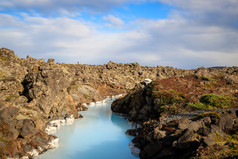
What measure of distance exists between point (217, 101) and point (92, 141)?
74.6ft

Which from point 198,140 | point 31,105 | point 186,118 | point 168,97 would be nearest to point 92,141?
point 31,105

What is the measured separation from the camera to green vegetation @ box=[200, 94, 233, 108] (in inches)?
1266

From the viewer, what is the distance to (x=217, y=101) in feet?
108

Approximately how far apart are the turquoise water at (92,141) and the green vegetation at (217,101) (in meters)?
14.9

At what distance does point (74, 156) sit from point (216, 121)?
59.6 feet

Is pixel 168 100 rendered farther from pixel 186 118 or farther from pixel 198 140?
pixel 198 140

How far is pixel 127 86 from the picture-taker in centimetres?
12169

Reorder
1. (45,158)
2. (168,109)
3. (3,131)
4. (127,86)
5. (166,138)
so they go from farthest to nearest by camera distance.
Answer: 1. (127,86)
2. (168,109)
3. (45,158)
4. (3,131)
5. (166,138)

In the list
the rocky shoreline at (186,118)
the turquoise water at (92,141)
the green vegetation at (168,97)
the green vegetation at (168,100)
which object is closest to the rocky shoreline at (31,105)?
the rocky shoreline at (186,118)

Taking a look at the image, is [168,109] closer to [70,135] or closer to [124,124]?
[124,124]

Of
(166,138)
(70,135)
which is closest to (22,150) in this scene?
(70,135)

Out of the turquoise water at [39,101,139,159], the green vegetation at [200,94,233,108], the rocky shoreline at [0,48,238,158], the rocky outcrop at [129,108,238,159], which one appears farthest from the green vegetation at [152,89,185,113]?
the rocky outcrop at [129,108,238,159]

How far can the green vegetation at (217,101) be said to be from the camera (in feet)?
105

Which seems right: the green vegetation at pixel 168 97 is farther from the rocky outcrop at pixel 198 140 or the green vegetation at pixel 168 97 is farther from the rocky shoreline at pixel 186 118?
the rocky outcrop at pixel 198 140
